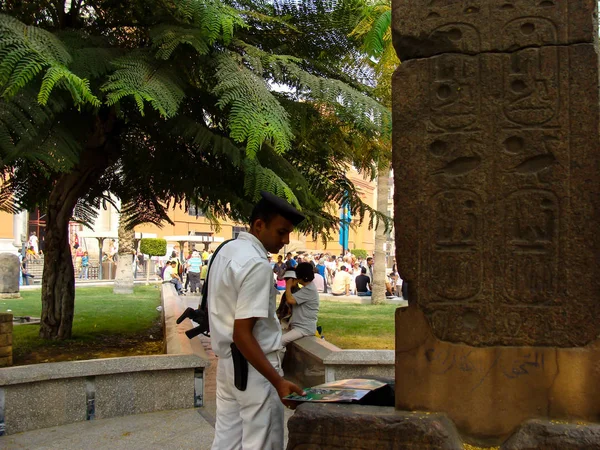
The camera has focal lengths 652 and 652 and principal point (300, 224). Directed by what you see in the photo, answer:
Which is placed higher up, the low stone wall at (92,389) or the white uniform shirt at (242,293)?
the white uniform shirt at (242,293)

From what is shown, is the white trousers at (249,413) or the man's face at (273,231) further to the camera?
the man's face at (273,231)

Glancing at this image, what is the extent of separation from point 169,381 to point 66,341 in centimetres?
250

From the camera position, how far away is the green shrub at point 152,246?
103 feet

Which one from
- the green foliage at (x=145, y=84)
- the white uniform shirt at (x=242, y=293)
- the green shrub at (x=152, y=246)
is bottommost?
the white uniform shirt at (x=242, y=293)

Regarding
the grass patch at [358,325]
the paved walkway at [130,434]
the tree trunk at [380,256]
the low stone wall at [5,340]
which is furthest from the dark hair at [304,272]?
the tree trunk at [380,256]

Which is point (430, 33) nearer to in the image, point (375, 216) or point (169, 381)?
point (169, 381)

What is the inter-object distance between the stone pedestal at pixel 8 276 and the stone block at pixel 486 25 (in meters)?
16.0

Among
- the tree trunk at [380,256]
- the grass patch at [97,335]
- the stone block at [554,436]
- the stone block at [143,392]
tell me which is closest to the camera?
the stone block at [554,436]

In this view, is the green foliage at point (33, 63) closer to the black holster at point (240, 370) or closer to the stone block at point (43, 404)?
the stone block at point (43, 404)

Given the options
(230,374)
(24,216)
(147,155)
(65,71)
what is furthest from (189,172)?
(24,216)

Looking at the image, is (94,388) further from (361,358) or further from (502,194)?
(502,194)

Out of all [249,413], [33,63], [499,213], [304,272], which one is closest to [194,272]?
[304,272]

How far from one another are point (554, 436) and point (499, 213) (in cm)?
97

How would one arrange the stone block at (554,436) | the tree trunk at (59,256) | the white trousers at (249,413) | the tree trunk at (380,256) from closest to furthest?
the stone block at (554,436), the white trousers at (249,413), the tree trunk at (59,256), the tree trunk at (380,256)
